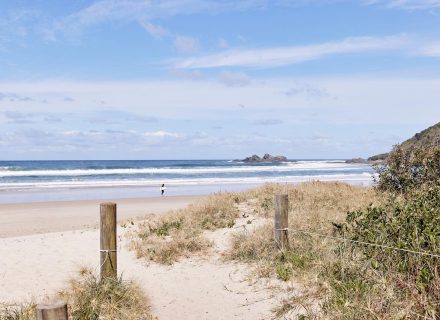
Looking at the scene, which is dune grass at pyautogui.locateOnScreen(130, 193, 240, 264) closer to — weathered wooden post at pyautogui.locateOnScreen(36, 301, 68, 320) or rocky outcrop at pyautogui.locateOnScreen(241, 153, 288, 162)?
weathered wooden post at pyautogui.locateOnScreen(36, 301, 68, 320)

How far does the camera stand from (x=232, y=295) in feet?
26.2

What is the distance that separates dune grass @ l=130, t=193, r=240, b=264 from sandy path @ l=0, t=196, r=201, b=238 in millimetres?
4459

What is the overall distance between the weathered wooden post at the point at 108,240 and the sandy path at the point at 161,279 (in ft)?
3.12

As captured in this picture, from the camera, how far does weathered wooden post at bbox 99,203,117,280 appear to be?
7.33 meters

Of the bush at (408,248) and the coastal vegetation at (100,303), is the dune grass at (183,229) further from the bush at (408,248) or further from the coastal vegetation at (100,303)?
the bush at (408,248)

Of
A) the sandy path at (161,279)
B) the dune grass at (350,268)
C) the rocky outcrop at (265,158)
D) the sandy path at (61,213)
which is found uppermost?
the rocky outcrop at (265,158)

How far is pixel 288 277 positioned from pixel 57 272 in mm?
4881

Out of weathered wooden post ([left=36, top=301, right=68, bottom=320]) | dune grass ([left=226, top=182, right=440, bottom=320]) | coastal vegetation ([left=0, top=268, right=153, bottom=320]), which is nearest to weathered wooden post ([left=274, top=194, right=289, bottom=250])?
dune grass ([left=226, top=182, right=440, bottom=320])

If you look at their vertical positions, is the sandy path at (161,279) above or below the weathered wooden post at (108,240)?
below

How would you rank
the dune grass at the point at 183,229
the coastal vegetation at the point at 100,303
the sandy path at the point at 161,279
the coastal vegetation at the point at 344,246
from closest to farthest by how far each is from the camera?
the coastal vegetation at the point at 344,246, the coastal vegetation at the point at 100,303, the sandy path at the point at 161,279, the dune grass at the point at 183,229

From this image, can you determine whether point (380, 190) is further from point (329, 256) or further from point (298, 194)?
point (329, 256)

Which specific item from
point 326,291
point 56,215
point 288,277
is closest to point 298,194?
point 288,277

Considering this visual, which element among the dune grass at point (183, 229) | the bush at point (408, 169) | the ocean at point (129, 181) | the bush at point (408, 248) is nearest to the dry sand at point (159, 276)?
the dune grass at point (183, 229)

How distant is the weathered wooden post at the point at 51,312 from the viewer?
150 inches
